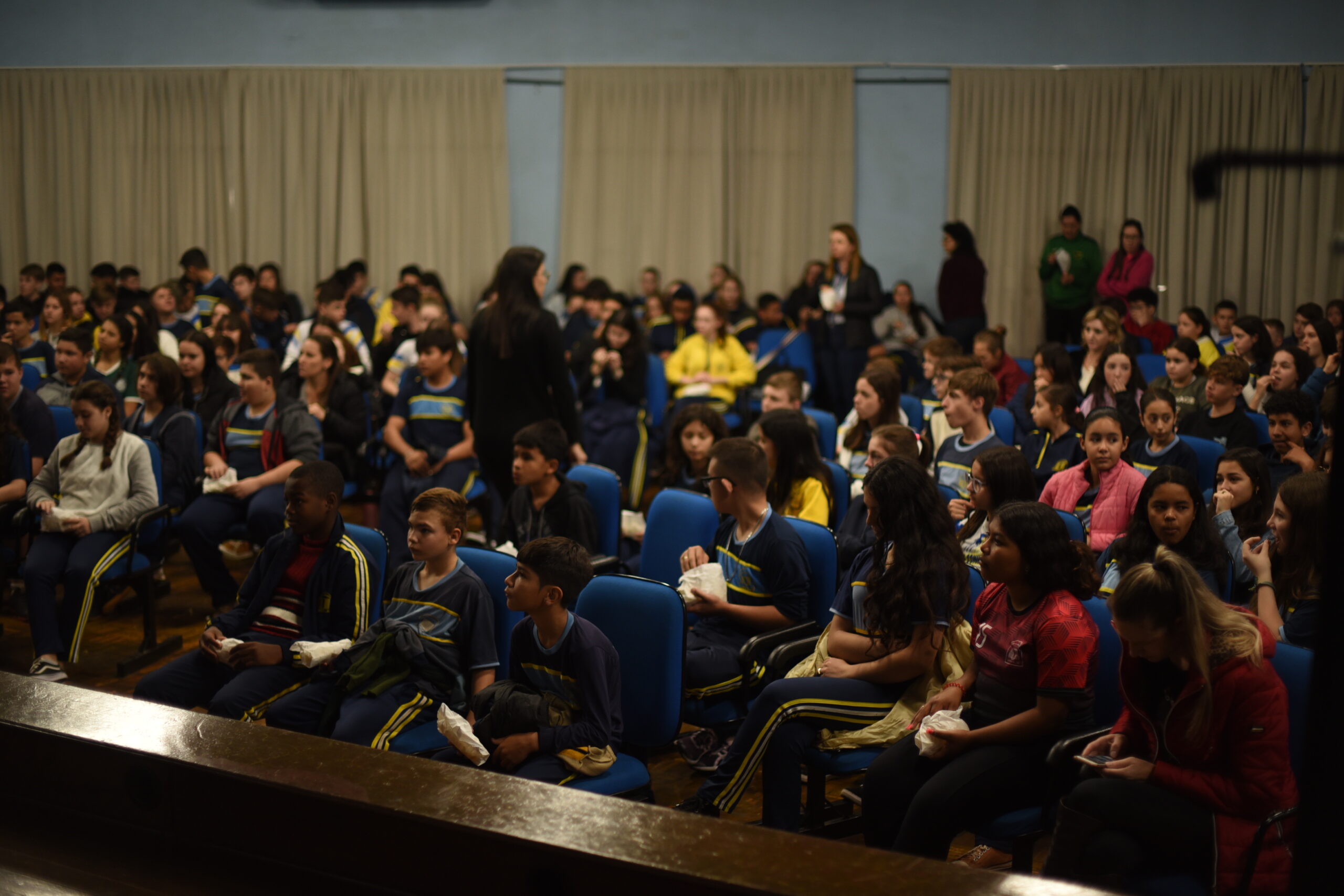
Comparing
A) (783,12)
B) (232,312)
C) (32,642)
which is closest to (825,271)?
(783,12)

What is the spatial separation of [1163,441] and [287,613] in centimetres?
307

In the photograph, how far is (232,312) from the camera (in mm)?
6492

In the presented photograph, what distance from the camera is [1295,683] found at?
7.14 ft

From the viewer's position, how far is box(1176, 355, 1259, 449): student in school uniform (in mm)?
4562

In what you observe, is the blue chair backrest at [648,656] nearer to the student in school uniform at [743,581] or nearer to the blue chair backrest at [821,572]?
the student in school uniform at [743,581]

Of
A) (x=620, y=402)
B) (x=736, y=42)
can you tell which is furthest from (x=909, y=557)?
(x=736, y=42)

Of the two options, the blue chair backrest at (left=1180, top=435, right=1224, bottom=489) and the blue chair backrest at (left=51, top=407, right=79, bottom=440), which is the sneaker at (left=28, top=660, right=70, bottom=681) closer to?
the blue chair backrest at (left=51, top=407, right=79, bottom=440)

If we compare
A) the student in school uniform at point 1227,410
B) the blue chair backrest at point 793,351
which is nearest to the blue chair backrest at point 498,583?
the student in school uniform at point 1227,410

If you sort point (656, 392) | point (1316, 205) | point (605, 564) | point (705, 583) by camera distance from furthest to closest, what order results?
point (1316, 205)
point (656, 392)
point (605, 564)
point (705, 583)

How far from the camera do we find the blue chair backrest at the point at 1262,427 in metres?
4.68

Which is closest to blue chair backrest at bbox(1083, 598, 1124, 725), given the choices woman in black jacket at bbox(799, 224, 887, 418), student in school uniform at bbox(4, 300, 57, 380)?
woman in black jacket at bbox(799, 224, 887, 418)

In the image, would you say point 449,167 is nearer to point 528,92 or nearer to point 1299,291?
point 528,92

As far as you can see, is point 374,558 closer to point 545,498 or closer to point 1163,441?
point 545,498

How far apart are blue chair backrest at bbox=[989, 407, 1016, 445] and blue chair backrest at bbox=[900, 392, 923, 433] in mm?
532
